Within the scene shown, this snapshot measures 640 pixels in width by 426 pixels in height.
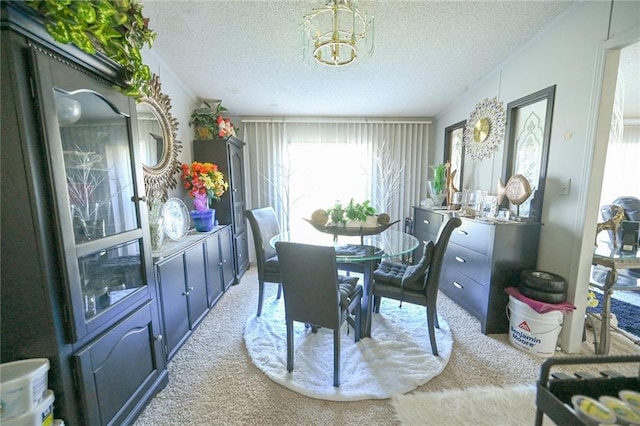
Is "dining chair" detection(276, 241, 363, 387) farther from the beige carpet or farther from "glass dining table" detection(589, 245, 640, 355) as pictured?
"glass dining table" detection(589, 245, 640, 355)

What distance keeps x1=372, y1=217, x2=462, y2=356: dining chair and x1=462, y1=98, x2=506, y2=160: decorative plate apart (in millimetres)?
1438

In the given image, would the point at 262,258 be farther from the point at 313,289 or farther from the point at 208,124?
the point at 208,124

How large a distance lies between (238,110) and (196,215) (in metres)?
1.86

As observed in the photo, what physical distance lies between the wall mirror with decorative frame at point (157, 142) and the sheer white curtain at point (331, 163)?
4.71ft

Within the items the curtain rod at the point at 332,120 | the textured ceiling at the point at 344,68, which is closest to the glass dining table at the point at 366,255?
the textured ceiling at the point at 344,68

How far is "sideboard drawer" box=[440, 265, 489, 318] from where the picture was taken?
82.8 inches

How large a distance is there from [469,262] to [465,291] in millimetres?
318

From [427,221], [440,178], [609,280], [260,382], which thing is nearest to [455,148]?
[440,178]

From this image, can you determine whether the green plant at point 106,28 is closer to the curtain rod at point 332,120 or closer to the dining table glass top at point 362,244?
the dining table glass top at point 362,244

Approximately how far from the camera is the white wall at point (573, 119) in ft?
5.17

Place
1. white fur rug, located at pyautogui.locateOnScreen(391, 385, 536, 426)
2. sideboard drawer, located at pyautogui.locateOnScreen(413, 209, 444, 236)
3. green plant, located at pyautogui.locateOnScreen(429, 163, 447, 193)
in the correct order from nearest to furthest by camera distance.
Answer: white fur rug, located at pyautogui.locateOnScreen(391, 385, 536, 426) < sideboard drawer, located at pyautogui.locateOnScreen(413, 209, 444, 236) < green plant, located at pyautogui.locateOnScreen(429, 163, 447, 193)

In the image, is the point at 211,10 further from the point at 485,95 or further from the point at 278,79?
the point at 485,95

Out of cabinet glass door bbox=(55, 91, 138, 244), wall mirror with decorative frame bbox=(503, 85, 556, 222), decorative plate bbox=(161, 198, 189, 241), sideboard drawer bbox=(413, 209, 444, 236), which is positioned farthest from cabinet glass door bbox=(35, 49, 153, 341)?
wall mirror with decorative frame bbox=(503, 85, 556, 222)

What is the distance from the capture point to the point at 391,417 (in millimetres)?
1322
